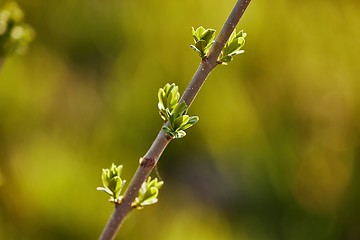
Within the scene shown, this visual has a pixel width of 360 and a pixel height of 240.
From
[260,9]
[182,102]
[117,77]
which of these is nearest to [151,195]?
[182,102]

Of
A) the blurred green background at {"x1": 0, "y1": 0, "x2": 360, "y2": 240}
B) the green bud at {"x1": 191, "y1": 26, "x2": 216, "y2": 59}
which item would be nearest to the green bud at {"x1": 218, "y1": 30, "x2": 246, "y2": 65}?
the green bud at {"x1": 191, "y1": 26, "x2": 216, "y2": 59}

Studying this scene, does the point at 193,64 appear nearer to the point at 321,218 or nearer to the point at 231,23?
the point at 321,218

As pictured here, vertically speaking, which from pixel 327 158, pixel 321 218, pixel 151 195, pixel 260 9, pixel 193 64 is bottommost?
pixel 151 195

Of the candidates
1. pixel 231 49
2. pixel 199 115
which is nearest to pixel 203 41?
pixel 231 49

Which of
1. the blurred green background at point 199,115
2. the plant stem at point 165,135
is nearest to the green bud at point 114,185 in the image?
the plant stem at point 165,135

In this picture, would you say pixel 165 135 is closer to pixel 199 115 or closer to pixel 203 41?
pixel 203 41

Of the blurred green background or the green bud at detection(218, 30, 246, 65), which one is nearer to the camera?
the green bud at detection(218, 30, 246, 65)

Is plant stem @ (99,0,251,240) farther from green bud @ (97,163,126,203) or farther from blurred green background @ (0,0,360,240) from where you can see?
blurred green background @ (0,0,360,240)

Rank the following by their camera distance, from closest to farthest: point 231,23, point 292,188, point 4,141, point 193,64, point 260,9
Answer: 1. point 231,23
2. point 4,141
3. point 292,188
4. point 193,64
5. point 260,9
